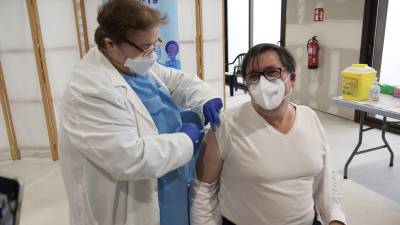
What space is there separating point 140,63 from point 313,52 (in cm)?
385

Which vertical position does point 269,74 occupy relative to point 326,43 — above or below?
above

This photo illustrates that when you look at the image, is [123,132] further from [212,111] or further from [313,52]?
[313,52]

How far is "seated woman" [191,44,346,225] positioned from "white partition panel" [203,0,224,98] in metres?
2.33

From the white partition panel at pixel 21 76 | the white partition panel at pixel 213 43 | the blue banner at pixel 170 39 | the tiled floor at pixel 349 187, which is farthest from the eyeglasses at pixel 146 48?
the white partition panel at pixel 21 76

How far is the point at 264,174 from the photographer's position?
116cm

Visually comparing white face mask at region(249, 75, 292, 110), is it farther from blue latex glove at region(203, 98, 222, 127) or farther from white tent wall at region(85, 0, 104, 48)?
white tent wall at region(85, 0, 104, 48)

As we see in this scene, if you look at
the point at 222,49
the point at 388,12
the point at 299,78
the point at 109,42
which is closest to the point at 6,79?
the point at 222,49

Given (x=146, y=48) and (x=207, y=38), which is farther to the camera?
(x=207, y=38)

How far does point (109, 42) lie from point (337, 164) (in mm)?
2639

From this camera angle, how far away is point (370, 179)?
2816mm

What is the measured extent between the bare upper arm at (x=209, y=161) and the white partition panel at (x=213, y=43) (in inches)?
94.8

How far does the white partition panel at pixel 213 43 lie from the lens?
11.2ft

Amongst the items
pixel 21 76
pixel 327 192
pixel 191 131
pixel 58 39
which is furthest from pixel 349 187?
pixel 21 76

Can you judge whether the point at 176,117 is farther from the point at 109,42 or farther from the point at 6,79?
the point at 6,79
